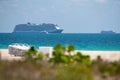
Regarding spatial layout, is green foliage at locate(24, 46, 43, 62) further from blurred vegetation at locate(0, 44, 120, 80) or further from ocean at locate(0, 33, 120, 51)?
ocean at locate(0, 33, 120, 51)

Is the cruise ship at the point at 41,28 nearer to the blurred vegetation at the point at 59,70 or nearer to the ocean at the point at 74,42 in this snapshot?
the ocean at the point at 74,42

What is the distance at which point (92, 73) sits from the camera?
1076 cm

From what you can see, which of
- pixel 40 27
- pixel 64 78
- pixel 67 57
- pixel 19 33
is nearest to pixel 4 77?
pixel 64 78

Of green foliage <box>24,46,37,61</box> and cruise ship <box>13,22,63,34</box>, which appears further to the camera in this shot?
cruise ship <box>13,22,63,34</box>

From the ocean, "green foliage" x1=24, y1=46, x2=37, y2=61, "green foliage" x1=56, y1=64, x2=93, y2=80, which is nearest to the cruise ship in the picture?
the ocean

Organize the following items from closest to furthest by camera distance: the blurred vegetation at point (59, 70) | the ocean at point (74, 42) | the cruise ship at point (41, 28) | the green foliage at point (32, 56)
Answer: the blurred vegetation at point (59, 70), the green foliage at point (32, 56), the ocean at point (74, 42), the cruise ship at point (41, 28)

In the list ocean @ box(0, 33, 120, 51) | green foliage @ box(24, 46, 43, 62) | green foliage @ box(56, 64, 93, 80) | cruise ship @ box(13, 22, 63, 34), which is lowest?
ocean @ box(0, 33, 120, 51)

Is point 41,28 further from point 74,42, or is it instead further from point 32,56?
point 32,56

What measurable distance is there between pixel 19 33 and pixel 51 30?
14140mm

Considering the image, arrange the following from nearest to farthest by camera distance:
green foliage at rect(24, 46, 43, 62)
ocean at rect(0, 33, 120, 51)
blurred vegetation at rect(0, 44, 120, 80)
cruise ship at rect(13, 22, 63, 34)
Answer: blurred vegetation at rect(0, 44, 120, 80) < green foliage at rect(24, 46, 43, 62) < ocean at rect(0, 33, 120, 51) < cruise ship at rect(13, 22, 63, 34)

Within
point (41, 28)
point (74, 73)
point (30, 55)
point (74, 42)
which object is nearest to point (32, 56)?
point (30, 55)

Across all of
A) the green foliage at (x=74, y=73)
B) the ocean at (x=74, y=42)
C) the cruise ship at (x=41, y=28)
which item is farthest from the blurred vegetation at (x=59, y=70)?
the cruise ship at (x=41, y=28)

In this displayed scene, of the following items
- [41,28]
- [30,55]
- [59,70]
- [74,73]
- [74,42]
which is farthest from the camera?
[41,28]

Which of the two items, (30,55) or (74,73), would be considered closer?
(74,73)
